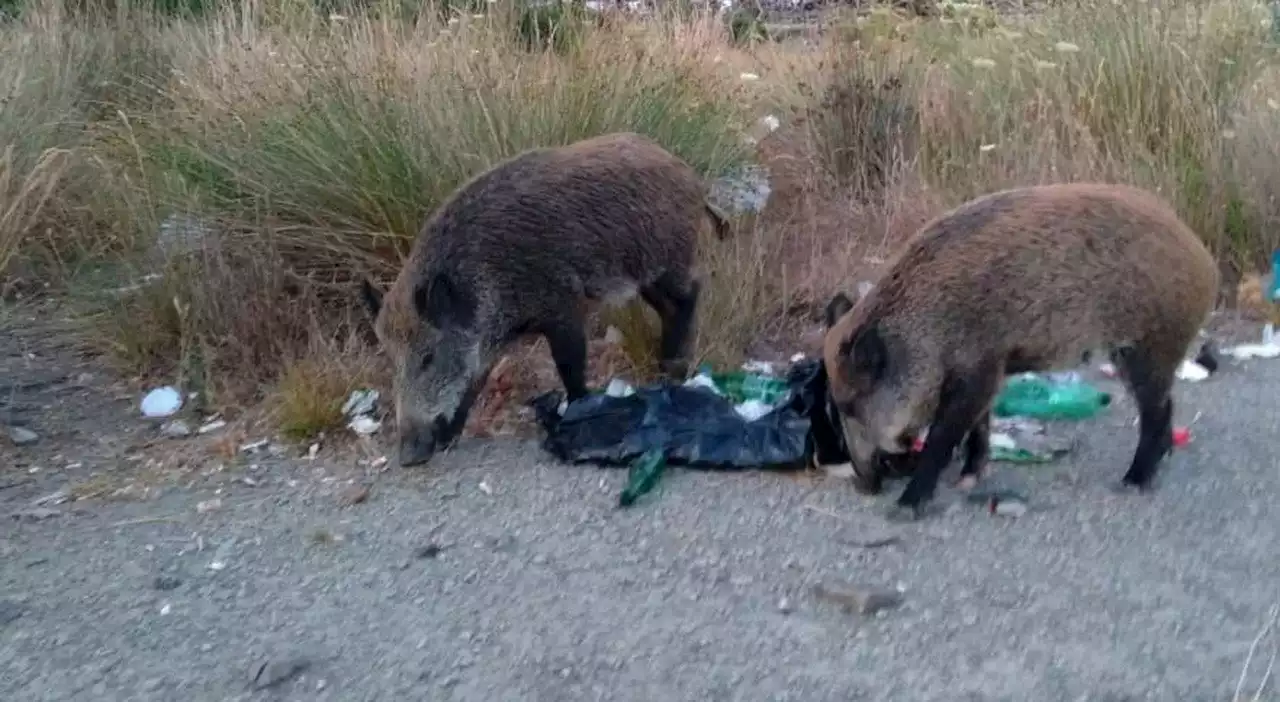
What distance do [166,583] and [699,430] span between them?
1994 millimetres

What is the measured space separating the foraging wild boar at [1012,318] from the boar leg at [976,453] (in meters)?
0.26

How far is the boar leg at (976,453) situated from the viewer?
211 inches

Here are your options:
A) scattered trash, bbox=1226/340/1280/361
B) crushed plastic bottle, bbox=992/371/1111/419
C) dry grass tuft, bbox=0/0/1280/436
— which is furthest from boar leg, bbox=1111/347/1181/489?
dry grass tuft, bbox=0/0/1280/436

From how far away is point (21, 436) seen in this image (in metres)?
6.22

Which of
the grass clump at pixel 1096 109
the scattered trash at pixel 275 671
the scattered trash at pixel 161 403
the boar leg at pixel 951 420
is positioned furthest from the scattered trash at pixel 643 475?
the grass clump at pixel 1096 109

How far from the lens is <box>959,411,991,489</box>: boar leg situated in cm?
536

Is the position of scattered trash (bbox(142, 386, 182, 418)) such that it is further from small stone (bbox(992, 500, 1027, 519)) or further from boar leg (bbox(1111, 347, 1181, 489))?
boar leg (bbox(1111, 347, 1181, 489))

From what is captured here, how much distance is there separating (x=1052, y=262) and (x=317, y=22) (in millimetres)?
6604

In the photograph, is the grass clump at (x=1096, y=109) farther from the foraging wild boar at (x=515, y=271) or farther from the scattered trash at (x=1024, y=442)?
the foraging wild boar at (x=515, y=271)

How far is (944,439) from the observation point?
16.5 feet

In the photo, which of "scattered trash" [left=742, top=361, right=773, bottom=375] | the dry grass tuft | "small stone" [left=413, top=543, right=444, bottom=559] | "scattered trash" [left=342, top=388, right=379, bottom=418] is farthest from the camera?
the dry grass tuft

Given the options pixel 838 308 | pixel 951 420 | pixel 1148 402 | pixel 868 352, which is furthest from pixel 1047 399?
pixel 868 352

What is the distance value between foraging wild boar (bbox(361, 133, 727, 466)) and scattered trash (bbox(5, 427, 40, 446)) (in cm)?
152

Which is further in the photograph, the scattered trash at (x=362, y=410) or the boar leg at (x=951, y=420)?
the scattered trash at (x=362, y=410)
